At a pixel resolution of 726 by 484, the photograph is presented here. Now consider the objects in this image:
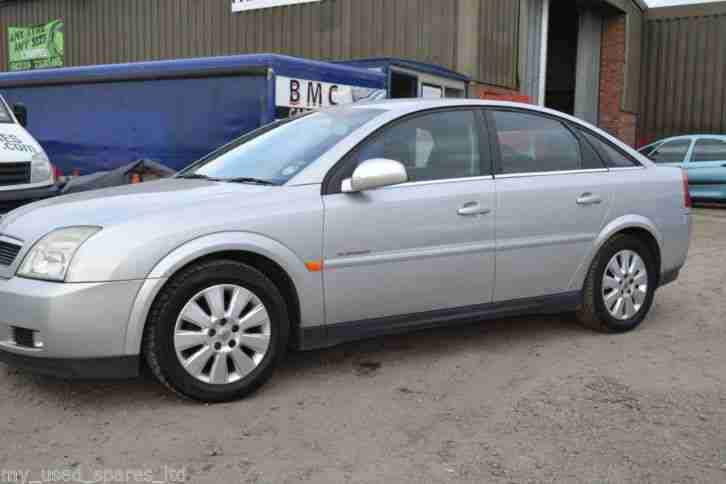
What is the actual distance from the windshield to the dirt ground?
1.09 m

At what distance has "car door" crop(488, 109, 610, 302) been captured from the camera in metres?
4.48

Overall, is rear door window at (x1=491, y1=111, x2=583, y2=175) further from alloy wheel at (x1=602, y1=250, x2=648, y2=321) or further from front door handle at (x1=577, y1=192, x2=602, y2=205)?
alloy wheel at (x1=602, y1=250, x2=648, y2=321)

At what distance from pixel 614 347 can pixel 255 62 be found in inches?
178

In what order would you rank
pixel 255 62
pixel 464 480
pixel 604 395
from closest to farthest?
pixel 464 480 < pixel 604 395 < pixel 255 62

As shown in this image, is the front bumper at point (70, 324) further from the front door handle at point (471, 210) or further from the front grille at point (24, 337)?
the front door handle at point (471, 210)

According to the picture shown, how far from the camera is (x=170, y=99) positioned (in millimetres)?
8391

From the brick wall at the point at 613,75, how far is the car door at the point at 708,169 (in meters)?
5.22

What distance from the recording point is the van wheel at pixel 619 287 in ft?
16.2

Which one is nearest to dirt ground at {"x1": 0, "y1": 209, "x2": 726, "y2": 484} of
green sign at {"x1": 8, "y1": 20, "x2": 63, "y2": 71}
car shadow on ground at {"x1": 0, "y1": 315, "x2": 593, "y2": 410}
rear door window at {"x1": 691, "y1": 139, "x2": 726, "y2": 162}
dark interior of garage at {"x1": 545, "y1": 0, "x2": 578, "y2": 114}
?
car shadow on ground at {"x1": 0, "y1": 315, "x2": 593, "y2": 410}

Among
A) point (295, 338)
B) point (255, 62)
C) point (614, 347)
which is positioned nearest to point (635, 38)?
point (255, 62)

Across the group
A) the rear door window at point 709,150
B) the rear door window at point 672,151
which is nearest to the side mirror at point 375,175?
the rear door window at point 709,150

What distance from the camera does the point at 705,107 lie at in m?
21.1

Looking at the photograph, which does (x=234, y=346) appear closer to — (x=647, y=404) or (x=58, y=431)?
(x=58, y=431)

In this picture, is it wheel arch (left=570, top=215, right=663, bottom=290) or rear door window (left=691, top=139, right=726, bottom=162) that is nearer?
wheel arch (left=570, top=215, right=663, bottom=290)
